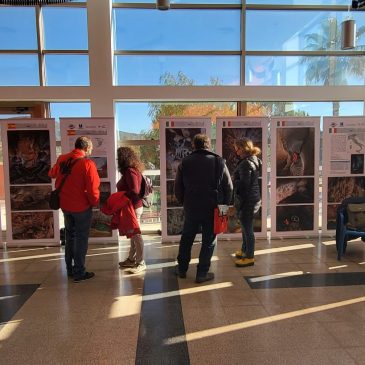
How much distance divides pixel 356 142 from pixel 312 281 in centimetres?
288

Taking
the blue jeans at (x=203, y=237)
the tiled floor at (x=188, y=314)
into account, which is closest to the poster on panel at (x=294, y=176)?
the tiled floor at (x=188, y=314)

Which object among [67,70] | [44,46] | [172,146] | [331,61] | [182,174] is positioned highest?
[44,46]

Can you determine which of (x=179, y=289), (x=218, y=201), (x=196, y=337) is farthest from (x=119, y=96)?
(x=196, y=337)

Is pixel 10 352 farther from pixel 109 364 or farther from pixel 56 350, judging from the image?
pixel 109 364

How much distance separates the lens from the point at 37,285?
4.09 m

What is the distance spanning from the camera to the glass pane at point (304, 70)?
258 inches

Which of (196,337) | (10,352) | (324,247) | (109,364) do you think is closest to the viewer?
(109,364)

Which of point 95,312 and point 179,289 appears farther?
point 179,289

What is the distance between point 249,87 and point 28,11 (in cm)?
389

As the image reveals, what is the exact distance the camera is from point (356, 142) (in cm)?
598

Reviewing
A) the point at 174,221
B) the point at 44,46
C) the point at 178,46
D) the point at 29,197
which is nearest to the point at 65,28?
the point at 44,46

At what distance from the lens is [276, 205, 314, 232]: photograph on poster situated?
6.03 metres

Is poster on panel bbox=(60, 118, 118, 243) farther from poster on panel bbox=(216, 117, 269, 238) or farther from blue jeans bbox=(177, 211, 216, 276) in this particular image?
blue jeans bbox=(177, 211, 216, 276)

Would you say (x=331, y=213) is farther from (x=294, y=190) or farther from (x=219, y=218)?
(x=219, y=218)
